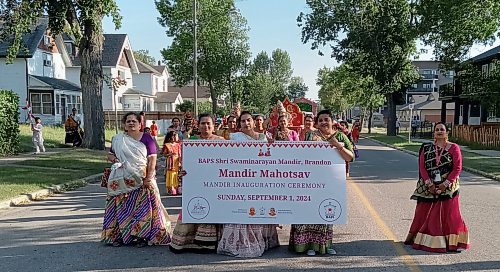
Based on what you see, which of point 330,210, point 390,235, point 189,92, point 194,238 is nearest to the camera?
point 330,210

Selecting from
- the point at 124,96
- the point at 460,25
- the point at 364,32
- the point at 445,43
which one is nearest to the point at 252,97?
the point at 124,96

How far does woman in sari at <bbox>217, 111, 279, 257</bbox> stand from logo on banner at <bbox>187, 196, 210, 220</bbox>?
334mm

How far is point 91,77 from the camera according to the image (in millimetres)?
21297

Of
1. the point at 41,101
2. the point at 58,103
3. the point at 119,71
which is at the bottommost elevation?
the point at 58,103

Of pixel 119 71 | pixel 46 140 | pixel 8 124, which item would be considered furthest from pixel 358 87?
pixel 8 124

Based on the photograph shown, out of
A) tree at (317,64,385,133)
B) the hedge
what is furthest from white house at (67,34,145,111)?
the hedge

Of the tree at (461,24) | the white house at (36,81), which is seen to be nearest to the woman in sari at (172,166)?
the tree at (461,24)

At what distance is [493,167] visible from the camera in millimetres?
17938

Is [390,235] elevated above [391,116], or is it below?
below

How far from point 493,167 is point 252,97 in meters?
61.9

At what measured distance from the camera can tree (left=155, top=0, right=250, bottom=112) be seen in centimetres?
5609

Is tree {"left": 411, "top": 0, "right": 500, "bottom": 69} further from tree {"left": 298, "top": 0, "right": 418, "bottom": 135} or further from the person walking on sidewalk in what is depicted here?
the person walking on sidewalk

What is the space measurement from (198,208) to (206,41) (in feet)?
167

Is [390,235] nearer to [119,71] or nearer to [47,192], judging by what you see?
[47,192]
